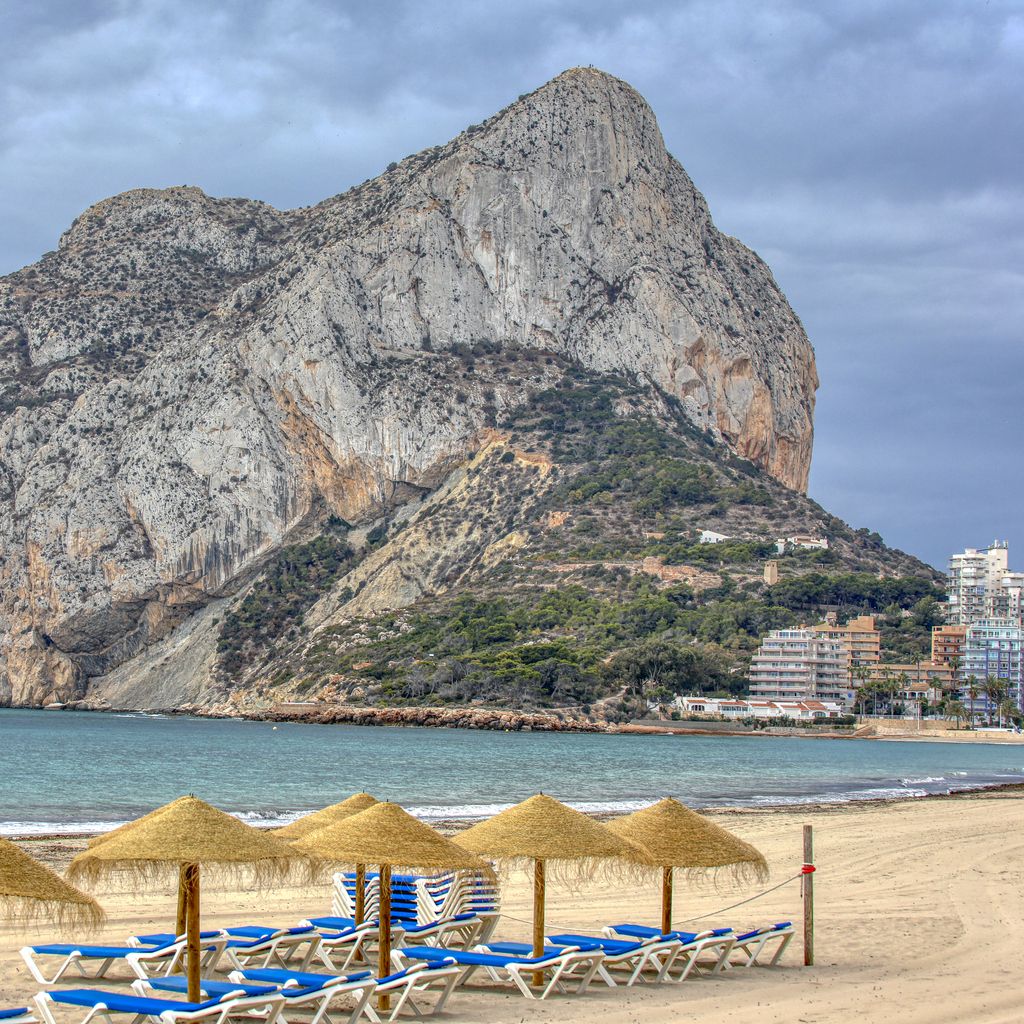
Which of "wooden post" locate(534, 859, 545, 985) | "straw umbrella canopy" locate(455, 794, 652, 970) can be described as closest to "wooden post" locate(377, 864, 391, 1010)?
"straw umbrella canopy" locate(455, 794, 652, 970)

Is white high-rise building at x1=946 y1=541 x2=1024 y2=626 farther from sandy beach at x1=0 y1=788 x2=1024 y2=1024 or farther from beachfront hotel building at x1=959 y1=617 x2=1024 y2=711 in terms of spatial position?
sandy beach at x1=0 y1=788 x2=1024 y2=1024

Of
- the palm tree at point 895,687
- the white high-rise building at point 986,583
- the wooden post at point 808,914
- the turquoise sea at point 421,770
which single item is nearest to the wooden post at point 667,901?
the wooden post at point 808,914

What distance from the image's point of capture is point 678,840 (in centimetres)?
1298

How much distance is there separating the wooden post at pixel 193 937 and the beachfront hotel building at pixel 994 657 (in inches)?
4172

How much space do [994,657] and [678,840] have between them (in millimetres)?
110647

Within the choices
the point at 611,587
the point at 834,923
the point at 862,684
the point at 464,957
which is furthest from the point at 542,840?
the point at 862,684

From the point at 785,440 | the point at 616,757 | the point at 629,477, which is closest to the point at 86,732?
the point at 616,757

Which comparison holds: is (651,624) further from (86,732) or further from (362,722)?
(86,732)

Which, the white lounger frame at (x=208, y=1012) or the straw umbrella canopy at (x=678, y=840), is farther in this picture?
the straw umbrella canopy at (x=678, y=840)

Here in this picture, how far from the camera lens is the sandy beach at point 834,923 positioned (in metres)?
11.4

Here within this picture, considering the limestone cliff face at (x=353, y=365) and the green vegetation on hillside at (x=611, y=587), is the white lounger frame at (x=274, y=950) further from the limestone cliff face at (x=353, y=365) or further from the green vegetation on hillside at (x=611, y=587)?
the limestone cliff face at (x=353, y=365)

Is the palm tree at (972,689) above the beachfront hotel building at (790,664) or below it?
below

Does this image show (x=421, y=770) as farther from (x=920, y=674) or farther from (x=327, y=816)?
(x=920, y=674)

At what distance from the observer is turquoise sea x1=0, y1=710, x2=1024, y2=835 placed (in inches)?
1302
